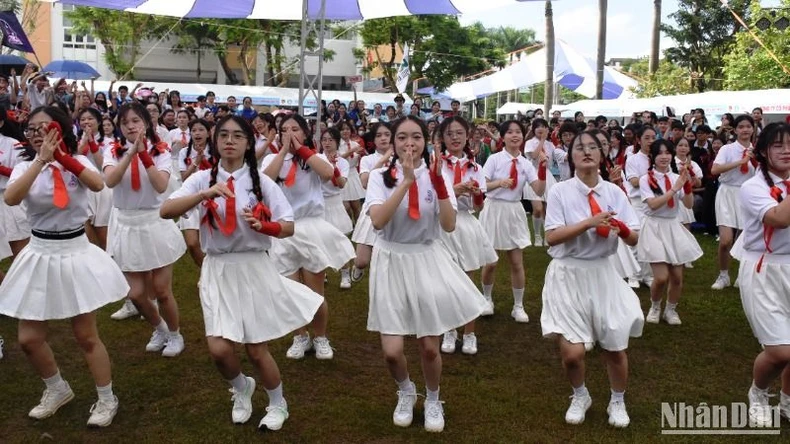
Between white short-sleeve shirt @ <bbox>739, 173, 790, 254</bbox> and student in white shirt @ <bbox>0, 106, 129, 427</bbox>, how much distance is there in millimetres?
4133

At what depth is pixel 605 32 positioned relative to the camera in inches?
766

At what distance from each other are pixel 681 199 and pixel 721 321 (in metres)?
1.33

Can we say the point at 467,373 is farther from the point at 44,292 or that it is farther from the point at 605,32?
the point at 605,32

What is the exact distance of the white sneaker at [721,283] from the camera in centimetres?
836

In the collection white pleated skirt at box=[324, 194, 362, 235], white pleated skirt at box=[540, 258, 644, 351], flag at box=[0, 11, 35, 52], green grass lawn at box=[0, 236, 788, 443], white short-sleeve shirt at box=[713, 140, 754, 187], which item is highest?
flag at box=[0, 11, 35, 52]

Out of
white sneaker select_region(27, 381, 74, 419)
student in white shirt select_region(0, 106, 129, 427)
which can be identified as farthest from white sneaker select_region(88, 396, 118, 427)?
white sneaker select_region(27, 381, 74, 419)

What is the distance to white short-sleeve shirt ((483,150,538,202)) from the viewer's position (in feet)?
23.4

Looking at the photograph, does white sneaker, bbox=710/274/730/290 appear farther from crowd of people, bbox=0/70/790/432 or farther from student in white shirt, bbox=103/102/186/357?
student in white shirt, bbox=103/102/186/357

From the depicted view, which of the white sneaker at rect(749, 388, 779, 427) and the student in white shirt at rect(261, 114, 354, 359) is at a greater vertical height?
the student in white shirt at rect(261, 114, 354, 359)

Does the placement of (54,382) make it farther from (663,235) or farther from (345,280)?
(663,235)

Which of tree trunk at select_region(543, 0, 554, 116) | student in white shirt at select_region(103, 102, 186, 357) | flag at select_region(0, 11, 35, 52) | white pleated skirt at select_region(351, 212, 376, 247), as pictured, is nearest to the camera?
student in white shirt at select_region(103, 102, 186, 357)

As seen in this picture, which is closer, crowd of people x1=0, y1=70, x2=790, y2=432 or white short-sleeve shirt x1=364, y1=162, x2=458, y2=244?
crowd of people x1=0, y1=70, x2=790, y2=432

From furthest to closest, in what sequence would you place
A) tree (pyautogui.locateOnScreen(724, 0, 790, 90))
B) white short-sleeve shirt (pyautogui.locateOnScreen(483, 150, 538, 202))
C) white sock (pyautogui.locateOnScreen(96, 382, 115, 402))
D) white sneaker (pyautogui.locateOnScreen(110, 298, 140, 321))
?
1. tree (pyautogui.locateOnScreen(724, 0, 790, 90))
2. white short-sleeve shirt (pyautogui.locateOnScreen(483, 150, 538, 202))
3. white sneaker (pyautogui.locateOnScreen(110, 298, 140, 321))
4. white sock (pyautogui.locateOnScreen(96, 382, 115, 402))

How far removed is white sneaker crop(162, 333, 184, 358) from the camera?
19.3 feet
